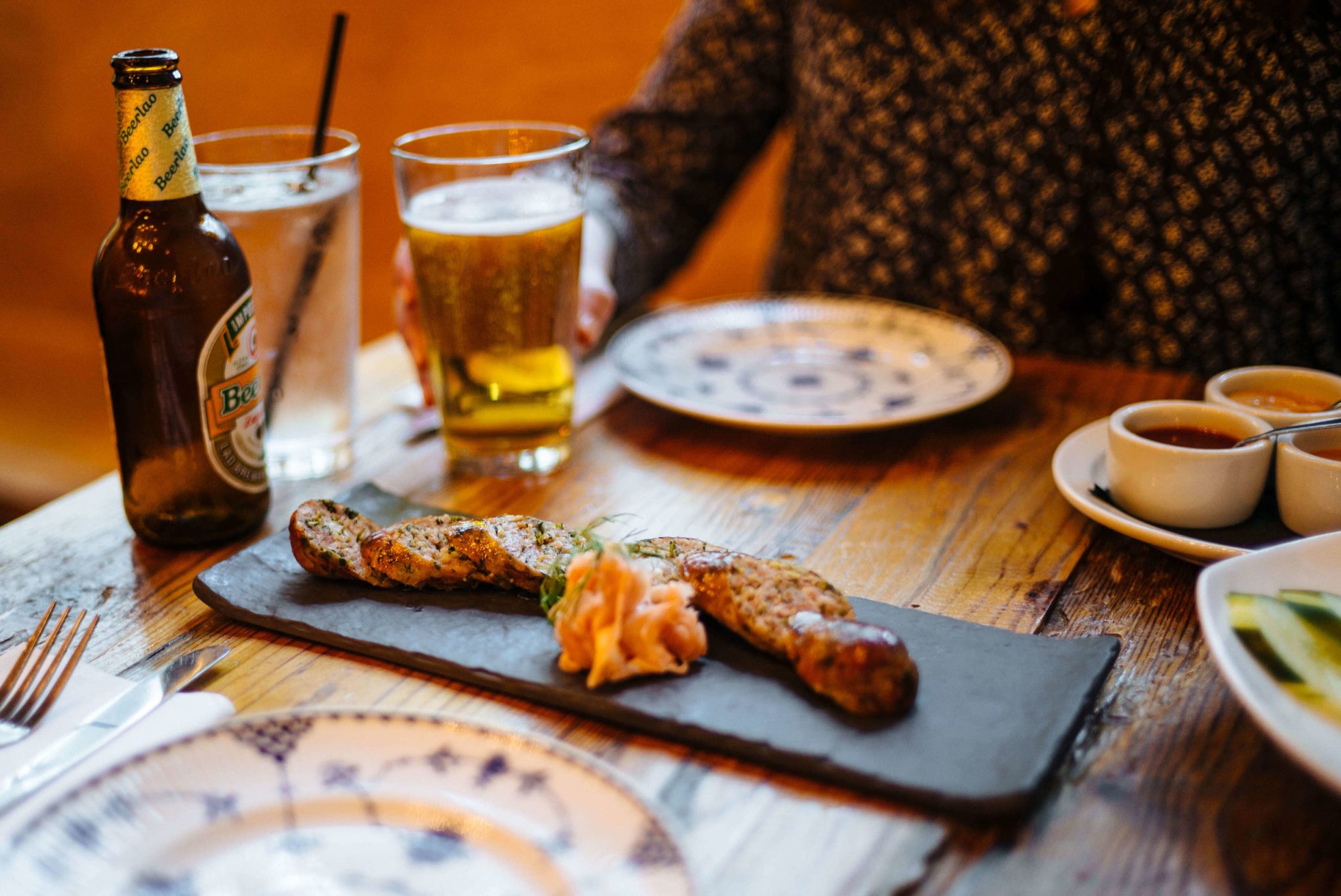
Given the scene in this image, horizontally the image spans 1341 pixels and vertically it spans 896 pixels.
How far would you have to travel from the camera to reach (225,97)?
380 centimetres

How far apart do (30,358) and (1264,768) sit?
3925 mm

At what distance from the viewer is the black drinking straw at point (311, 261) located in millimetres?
1261

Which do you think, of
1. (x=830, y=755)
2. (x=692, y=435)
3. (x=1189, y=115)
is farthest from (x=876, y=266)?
(x=830, y=755)

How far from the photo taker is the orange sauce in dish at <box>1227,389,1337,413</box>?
4.00 feet

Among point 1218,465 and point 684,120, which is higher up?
point 684,120

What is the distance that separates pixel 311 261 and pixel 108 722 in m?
0.62

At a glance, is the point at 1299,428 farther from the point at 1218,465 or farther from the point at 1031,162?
the point at 1031,162

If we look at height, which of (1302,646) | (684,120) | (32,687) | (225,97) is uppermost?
(684,120)

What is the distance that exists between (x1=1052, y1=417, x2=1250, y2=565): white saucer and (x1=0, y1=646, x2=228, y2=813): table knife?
88 centimetres

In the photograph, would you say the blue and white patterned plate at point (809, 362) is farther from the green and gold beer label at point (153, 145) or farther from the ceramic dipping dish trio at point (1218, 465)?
the green and gold beer label at point (153, 145)

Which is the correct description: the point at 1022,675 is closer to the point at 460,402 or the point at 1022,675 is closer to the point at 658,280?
the point at 460,402

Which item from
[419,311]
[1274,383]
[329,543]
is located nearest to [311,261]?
[419,311]

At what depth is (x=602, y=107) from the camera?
3717 millimetres

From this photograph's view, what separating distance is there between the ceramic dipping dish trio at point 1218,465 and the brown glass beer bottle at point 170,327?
3.07 ft
